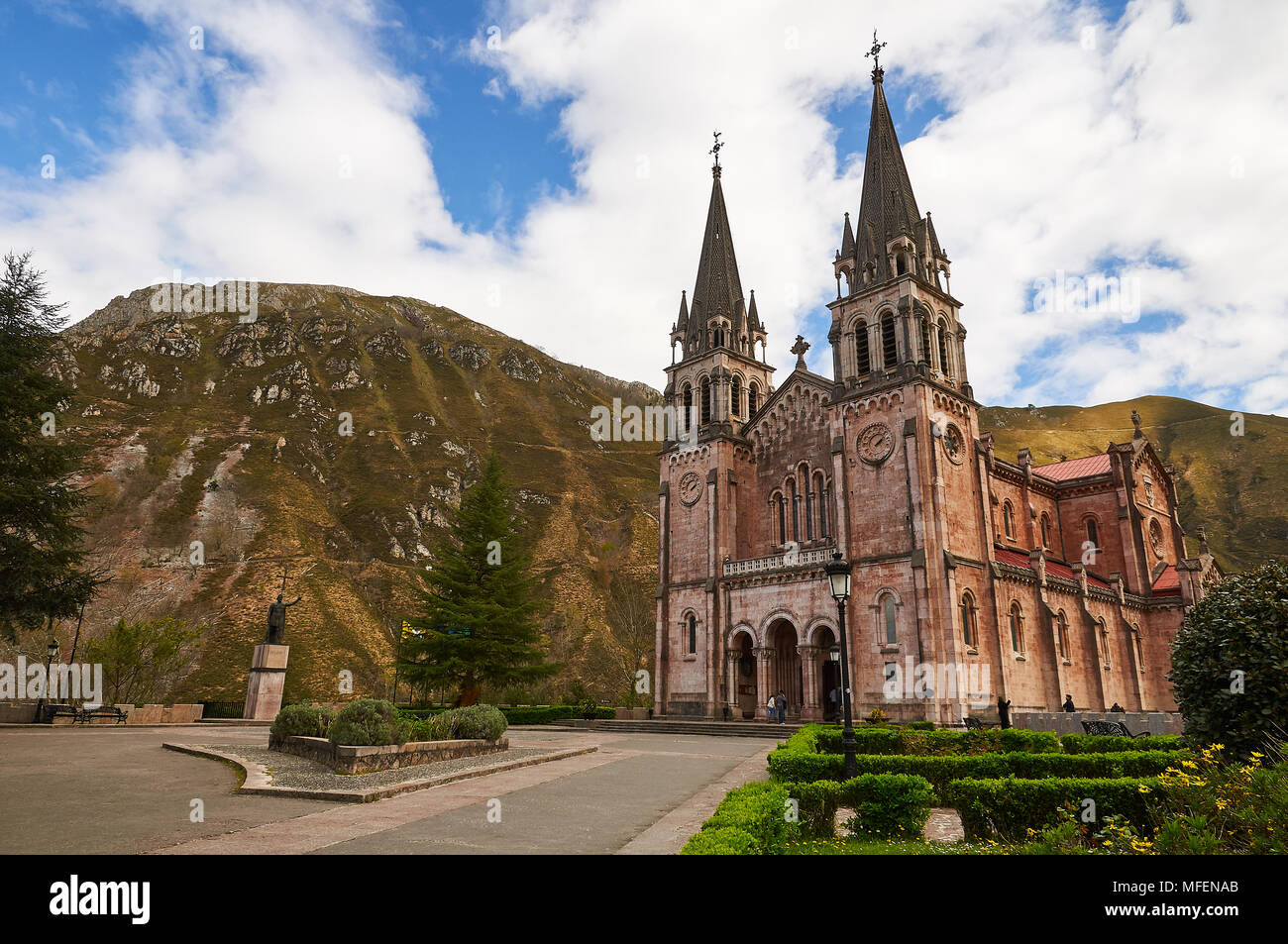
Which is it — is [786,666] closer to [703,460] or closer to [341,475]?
[703,460]

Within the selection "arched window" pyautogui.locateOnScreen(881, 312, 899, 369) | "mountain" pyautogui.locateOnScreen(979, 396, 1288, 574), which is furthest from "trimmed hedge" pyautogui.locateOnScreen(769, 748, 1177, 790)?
"mountain" pyautogui.locateOnScreen(979, 396, 1288, 574)

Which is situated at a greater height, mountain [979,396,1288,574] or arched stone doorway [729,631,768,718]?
mountain [979,396,1288,574]

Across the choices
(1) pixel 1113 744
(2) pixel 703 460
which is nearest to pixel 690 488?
(2) pixel 703 460

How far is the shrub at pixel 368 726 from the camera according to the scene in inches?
601

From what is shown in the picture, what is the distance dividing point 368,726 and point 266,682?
23.2 meters

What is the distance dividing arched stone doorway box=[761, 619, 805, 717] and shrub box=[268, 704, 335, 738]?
23898 mm

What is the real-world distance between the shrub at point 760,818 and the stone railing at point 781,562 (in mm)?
27973

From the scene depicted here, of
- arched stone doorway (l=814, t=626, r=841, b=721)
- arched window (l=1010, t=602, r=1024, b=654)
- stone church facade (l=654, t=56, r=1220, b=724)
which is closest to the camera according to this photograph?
stone church facade (l=654, t=56, r=1220, b=724)

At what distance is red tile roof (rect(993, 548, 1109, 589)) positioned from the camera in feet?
122

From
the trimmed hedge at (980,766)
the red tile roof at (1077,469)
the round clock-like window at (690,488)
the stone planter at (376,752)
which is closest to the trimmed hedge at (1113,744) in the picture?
the trimmed hedge at (980,766)

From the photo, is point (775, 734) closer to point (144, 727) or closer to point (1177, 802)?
point (1177, 802)

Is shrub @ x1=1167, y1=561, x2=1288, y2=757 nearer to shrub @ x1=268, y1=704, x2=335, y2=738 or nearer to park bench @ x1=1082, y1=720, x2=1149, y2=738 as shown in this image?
park bench @ x1=1082, y1=720, x2=1149, y2=738

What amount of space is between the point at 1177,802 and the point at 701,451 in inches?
1416
